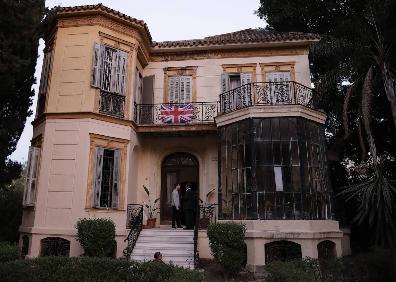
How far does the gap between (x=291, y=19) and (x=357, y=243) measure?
11667 mm

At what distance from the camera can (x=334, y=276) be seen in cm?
1002

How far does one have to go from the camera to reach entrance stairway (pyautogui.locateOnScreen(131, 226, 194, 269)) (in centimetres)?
1182

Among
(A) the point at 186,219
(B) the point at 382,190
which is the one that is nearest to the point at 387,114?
(B) the point at 382,190

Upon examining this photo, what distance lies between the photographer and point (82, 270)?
8.72 m

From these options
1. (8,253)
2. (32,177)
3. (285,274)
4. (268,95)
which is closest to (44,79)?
(32,177)

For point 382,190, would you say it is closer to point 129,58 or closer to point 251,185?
point 251,185

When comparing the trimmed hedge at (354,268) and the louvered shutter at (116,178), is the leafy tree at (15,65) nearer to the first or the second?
the louvered shutter at (116,178)

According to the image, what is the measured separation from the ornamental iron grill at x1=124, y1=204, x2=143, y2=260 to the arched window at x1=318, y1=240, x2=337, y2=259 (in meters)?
6.59

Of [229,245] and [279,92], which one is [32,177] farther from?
[279,92]

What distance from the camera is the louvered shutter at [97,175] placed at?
42.0 ft

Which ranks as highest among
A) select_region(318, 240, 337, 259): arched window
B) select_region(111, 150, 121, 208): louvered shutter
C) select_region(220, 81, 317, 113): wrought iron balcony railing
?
select_region(220, 81, 317, 113): wrought iron balcony railing

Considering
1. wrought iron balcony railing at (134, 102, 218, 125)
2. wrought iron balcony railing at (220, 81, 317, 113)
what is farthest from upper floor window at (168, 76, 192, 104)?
wrought iron balcony railing at (220, 81, 317, 113)

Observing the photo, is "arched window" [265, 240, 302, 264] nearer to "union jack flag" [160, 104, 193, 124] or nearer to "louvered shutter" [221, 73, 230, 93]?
"union jack flag" [160, 104, 193, 124]

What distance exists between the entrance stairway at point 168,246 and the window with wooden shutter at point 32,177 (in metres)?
4.23
